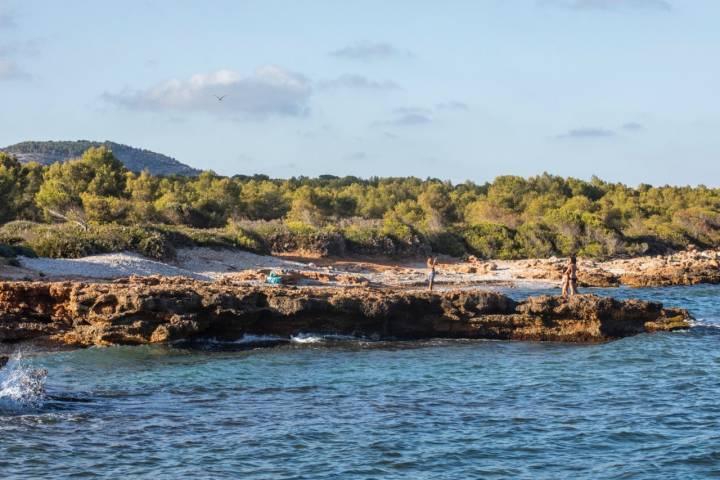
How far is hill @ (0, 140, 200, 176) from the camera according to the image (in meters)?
148

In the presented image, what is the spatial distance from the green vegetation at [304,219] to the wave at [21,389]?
54.8 ft

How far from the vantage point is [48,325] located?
69.5ft

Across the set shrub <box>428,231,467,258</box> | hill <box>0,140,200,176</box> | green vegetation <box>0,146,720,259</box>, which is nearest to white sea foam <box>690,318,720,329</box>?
green vegetation <box>0,146,720,259</box>

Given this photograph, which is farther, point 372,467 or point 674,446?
point 674,446

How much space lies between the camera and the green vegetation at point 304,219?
141 ft

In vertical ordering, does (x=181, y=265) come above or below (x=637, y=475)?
above

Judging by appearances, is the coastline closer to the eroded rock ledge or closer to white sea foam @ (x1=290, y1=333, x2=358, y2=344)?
the eroded rock ledge

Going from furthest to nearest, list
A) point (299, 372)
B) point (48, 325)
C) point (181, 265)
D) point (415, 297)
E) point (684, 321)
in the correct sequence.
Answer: point (181, 265), point (684, 321), point (415, 297), point (48, 325), point (299, 372)

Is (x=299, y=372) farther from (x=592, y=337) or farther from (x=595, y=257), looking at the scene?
(x=595, y=257)

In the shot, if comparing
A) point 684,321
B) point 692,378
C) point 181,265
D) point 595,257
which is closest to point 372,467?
point 692,378

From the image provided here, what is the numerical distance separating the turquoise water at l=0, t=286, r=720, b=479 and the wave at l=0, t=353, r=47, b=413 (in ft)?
0.10

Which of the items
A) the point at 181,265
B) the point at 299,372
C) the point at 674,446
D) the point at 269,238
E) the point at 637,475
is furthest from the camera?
the point at 269,238

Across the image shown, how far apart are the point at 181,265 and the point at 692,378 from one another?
24686mm

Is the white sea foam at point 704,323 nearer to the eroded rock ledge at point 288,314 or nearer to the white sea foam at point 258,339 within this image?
the eroded rock ledge at point 288,314
